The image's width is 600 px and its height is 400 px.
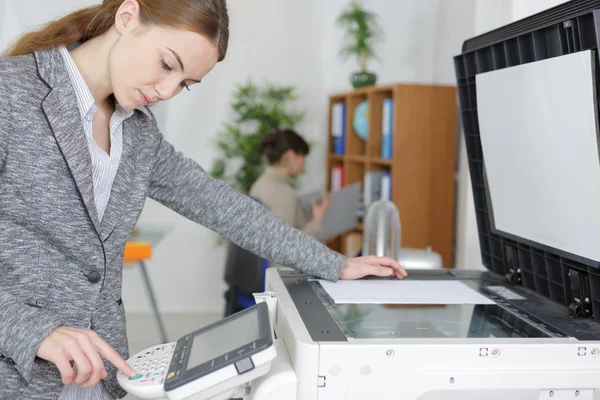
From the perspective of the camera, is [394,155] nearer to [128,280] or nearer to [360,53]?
[360,53]

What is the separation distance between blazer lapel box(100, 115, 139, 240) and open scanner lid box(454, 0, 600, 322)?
2.15ft

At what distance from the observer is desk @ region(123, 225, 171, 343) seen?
3170 mm

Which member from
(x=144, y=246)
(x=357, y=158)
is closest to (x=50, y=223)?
(x=144, y=246)

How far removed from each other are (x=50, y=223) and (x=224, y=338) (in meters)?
0.33

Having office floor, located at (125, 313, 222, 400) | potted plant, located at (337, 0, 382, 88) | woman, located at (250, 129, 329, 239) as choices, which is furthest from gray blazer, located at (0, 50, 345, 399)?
potted plant, located at (337, 0, 382, 88)

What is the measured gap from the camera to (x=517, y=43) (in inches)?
45.6

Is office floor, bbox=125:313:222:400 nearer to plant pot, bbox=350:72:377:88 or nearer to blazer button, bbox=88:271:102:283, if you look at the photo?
plant pot, bbox=350:72:377:88

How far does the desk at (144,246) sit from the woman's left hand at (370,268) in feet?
5.54

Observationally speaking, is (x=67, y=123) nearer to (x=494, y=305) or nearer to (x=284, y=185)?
(x=494, y=305)

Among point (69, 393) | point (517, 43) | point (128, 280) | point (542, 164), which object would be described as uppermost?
point (517, 43)

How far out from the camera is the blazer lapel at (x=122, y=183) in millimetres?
1112

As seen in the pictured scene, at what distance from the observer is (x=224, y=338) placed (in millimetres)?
917

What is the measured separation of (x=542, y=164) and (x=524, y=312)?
9.4 inches

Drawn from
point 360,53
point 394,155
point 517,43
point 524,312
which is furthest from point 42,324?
point 360,53
